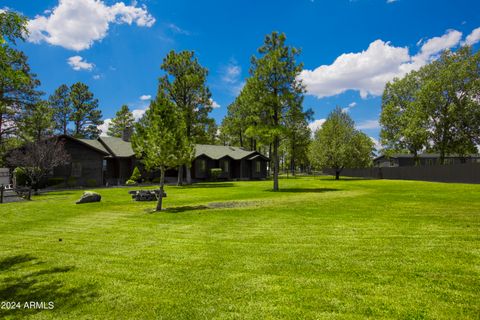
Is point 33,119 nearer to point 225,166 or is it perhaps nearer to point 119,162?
point 119,162

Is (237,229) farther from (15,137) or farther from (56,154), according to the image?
(15,137)

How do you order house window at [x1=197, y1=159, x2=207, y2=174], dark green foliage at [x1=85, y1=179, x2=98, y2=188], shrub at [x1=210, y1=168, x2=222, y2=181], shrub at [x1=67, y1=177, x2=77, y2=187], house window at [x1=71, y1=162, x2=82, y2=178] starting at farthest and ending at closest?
house window at [x1=197, y1=159, x2=207, y2=174] → shrub at [x1=210, y1=168, x2=222, y2=181] → dark green foliage at [x1=85, y1=179, x2=98, y2=188] → house window at [x1=71, y1=162, x2=82, y2=178] → shrub at [x1=67, y1=177, x2=77, y2=187]

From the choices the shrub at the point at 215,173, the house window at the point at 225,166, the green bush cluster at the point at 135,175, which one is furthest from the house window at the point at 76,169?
the house window at the point at 225,166

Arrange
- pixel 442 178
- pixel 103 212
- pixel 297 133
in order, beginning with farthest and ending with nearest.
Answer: pixel 297 133 < pixel 442 178 < pixel 103 212

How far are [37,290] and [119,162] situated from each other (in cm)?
3841

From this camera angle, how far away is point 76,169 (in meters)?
35.4

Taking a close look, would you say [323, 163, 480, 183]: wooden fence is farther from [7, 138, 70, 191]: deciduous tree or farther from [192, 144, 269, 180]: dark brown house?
[7, 138, 70, 191]: deciduous tree

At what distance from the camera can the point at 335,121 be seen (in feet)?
175

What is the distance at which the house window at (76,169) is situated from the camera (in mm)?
35188

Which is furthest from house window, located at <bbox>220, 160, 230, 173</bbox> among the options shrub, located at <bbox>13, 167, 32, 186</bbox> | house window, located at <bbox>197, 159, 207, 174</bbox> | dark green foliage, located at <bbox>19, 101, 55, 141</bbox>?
shrub, located at <bbox>13, 167, 32, 186</bbox>

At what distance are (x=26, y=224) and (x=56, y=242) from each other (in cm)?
469

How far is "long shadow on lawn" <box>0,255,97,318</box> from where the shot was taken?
4.58m

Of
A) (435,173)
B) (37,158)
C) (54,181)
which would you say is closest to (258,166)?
(435,173)

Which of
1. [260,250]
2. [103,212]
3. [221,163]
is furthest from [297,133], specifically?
[260,250]
